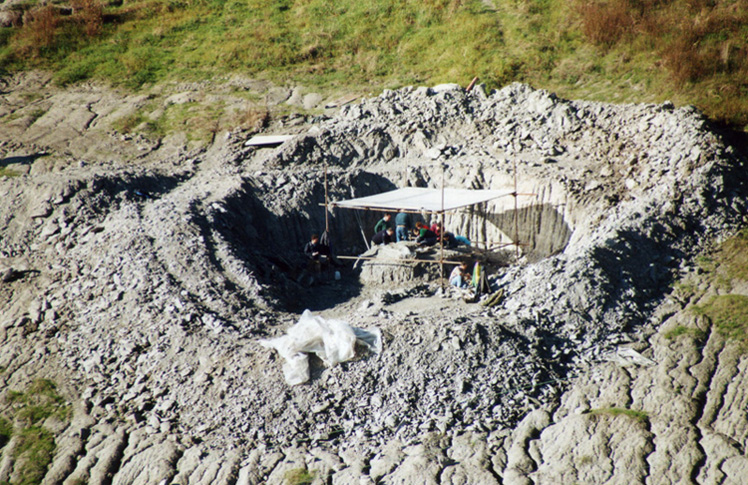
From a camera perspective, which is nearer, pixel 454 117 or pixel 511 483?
pixel 511 483

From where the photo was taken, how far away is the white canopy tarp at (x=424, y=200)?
50.5ft

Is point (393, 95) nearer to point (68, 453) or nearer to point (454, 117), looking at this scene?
point (454, 117)

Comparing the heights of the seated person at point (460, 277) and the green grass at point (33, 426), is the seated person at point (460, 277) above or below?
below

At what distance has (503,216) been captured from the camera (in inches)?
709

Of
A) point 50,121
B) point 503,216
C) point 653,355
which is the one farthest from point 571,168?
point 50,121

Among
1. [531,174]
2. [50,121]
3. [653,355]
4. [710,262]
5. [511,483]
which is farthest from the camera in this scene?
[50,121]

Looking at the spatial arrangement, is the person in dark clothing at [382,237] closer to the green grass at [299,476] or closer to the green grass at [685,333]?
the green grass at [685,333]

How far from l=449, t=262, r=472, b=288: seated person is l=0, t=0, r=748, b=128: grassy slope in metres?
9.94

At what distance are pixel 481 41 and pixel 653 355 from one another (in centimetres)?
1703

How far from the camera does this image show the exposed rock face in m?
9.20

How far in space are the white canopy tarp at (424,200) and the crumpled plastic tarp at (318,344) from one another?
496cm

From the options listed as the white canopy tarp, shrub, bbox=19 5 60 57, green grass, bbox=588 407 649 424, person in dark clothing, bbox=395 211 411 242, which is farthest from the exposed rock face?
shrub, bbox=19 5 60 57

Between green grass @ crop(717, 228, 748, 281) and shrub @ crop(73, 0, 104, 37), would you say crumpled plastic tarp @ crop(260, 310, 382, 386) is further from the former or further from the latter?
shrub @ crop(73, 0, 104, 37)

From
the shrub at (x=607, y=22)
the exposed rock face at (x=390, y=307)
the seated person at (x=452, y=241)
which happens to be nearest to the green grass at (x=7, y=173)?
the exposed rock face at (x=390, y=307)
